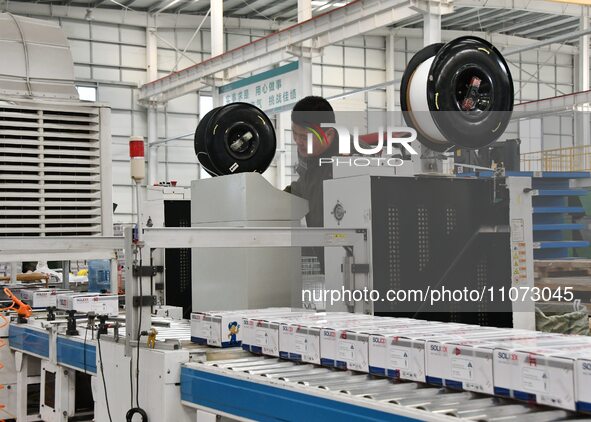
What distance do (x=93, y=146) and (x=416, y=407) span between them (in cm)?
379

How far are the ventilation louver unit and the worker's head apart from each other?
1.32 meters

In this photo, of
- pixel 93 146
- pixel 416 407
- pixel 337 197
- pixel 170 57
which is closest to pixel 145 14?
pixel 170 57

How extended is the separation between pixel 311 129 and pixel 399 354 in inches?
106

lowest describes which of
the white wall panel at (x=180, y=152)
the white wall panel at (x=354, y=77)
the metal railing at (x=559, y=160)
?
the metal railing at (x=559, y=160)

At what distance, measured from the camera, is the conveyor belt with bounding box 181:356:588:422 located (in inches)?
86.2

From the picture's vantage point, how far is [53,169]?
5.37 m

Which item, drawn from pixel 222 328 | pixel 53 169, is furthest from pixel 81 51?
pixel 222 328

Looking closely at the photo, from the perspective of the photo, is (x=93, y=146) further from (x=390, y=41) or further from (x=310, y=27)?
(x=390, y=41)

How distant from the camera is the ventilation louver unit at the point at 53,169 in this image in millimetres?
5246

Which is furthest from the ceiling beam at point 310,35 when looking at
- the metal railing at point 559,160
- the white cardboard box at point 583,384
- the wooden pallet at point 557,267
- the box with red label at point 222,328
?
the white cardboard box at point 583,384

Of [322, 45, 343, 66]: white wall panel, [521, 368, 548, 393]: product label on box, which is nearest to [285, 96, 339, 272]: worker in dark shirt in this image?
[521, 368, 548, 393]: product label on box

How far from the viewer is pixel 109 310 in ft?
17.3

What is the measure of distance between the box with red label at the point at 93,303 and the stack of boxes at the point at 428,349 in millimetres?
1833

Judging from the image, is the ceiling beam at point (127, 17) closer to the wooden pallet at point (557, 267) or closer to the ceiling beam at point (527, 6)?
the ceiling beam at point (527, 6)
